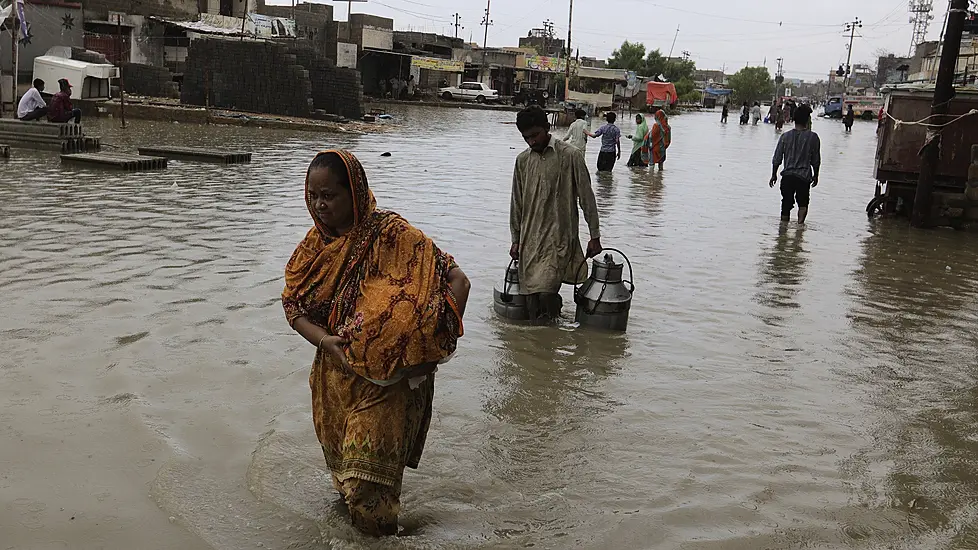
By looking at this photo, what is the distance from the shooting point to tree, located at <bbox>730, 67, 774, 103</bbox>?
11906cm

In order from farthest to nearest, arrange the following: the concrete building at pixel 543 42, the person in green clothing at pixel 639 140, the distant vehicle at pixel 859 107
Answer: the concrete building at pixel 543 42, the distant vehicle at pixel 859 107, the person in green clothing at pixel 639 140

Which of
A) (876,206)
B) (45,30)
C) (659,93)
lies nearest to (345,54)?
(45,30)

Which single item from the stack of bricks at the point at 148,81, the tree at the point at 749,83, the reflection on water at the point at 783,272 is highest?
the tree at the point at 749,83

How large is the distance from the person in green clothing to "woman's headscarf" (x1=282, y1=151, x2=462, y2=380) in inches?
622

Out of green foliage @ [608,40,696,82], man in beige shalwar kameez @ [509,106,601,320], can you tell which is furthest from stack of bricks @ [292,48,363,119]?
green foliage @ [608,40,696,82]

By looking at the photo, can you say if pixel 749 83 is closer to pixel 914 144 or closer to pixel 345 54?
pixel 345 54

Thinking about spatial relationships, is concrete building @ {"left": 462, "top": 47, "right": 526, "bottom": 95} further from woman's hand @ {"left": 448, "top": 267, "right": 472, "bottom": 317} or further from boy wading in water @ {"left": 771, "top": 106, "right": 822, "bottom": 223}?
woman's hand @ {"left": 448, "top": 267, "right": 472, "bottom": 317}

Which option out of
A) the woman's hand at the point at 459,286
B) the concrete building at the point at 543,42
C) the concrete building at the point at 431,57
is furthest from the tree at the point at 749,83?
the woman's hand at the point at 459,286

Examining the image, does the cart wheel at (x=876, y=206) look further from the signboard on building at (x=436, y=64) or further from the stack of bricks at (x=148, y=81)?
the signboard on building at (x=436, y=64)

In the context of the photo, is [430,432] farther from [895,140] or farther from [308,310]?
[895,140]

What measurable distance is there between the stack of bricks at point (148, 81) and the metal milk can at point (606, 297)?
3013 cm

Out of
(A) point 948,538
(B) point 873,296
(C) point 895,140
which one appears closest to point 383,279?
(A) point 948,538

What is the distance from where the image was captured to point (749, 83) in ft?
391

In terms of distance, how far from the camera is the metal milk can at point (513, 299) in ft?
19.5
